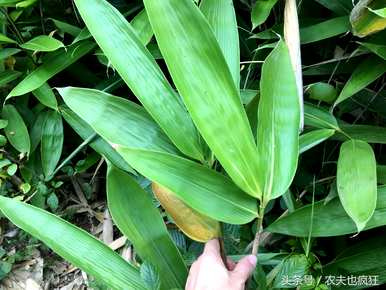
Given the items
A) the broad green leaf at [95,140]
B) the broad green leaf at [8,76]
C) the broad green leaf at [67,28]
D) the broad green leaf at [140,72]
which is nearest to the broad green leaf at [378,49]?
the broad green leaf at [140,72]

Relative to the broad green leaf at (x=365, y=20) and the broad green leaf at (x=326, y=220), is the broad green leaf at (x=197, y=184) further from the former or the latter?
the broad green leaf at (x=365, y=20)

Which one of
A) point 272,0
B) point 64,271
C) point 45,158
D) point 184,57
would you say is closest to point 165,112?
point 184,57

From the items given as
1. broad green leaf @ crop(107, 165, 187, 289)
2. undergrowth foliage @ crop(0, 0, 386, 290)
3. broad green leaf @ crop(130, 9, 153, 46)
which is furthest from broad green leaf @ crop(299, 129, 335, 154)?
broad green leaf @ crop(130, 9, 153, 46)

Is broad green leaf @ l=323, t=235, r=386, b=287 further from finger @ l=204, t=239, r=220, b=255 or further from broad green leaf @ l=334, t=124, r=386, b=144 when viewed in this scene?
finger @ l=204, t=239, r=220, b=255

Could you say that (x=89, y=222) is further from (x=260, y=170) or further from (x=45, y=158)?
(x=260, y=170)

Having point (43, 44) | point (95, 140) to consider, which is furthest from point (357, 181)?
point (43, 44)

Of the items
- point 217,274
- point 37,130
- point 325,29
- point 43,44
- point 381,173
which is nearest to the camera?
point 217,274

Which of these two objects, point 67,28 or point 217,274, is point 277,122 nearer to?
point 217,274

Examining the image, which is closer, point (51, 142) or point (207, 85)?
point (207, 85)
